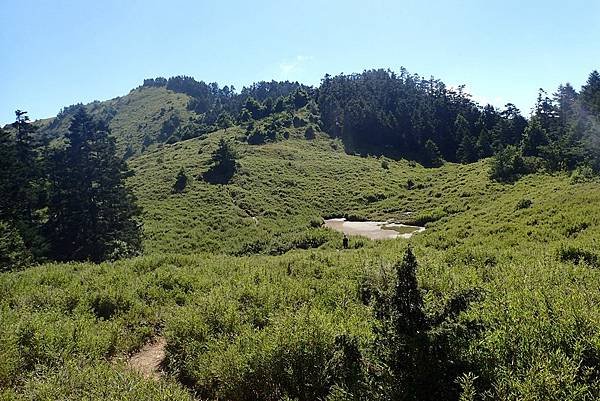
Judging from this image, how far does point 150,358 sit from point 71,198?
32878mm

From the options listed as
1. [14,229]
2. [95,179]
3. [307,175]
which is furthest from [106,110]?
[14,229]

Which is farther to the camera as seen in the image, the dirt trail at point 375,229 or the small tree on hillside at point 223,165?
the small tree on hillside at point 223,165

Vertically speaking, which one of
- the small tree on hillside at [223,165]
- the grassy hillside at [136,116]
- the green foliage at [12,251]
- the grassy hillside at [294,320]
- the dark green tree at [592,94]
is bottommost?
the green foliage at [12,251]

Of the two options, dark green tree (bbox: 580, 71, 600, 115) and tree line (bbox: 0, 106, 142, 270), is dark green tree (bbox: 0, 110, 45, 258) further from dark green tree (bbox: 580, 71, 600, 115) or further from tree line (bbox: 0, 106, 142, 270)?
dark green tree (bbox: 580, 71, 600, 115)

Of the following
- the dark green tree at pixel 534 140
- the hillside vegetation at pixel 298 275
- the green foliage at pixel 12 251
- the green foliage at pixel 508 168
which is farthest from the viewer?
the dark green tree at pixel 534 140

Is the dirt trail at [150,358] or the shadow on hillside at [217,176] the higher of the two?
the shadow on hillside at [217,176]

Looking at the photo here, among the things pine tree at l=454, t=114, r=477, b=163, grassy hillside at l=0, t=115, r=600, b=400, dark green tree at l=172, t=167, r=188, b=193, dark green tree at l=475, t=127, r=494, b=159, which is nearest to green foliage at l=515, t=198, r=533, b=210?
grassy hillside at l=0, t=115, r=600, b=400

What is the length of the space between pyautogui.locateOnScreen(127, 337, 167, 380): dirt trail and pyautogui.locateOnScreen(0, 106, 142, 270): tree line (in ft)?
84.7

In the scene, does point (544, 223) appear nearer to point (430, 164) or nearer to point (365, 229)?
point (365, 229)

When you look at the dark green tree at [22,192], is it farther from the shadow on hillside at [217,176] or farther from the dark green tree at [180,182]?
the shadow on hillside at [217,176]

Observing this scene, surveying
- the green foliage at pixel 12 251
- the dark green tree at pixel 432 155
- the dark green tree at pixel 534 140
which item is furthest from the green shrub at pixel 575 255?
the dark green tree at pixel 432 155

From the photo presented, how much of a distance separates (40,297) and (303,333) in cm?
917

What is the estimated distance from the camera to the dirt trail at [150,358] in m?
9.04

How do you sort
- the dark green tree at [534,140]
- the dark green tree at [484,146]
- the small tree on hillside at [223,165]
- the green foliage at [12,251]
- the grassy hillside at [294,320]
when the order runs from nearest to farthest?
the grassy hillside at [294,320] < the green foliage at [12,251] < the dark green tree at [534,140] < the small tree on hillside at [223,165] < the dark green tree at [484,146]
